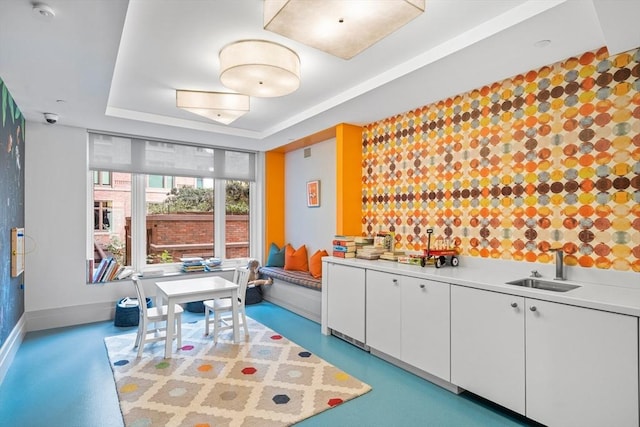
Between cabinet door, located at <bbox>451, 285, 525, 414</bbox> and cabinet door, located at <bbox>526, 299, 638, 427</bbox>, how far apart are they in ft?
0.26

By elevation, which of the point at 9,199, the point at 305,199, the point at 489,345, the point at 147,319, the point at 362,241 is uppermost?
the point at 305,199

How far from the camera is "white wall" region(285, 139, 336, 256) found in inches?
204

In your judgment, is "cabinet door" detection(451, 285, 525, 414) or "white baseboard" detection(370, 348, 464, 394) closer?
"cabinet door" detection(451, 285, 525, 414)

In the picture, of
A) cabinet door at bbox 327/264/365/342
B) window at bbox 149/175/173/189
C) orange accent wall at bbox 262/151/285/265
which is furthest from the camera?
orange accent wall at bbox 262/151/285/265

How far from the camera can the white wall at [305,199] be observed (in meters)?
5.18

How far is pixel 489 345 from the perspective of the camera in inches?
99.3

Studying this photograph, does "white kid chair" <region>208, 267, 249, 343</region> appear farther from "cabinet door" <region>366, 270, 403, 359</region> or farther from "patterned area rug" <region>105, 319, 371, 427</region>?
"cabinet door" <region>366, 270, 403, 359</region>

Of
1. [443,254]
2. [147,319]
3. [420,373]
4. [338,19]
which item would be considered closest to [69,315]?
[147,319]

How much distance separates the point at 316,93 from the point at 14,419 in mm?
3668

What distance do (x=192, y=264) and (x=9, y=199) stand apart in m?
2.58

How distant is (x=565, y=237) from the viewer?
8.90 ft

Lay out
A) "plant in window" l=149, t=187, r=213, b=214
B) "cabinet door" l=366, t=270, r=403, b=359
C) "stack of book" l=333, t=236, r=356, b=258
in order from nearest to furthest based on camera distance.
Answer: "cabinet door" l=366, t=270, r=403, b=359
"stack of book" l=333, t=236, r=356, b=258
"plant in window" l=149, t=187, r=213, b=214

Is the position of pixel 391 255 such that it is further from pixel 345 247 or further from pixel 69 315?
pixel 69 315

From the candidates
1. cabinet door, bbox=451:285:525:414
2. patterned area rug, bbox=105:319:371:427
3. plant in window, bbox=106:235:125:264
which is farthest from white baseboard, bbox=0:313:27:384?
cabinet door, bbox=451:285:525:414
